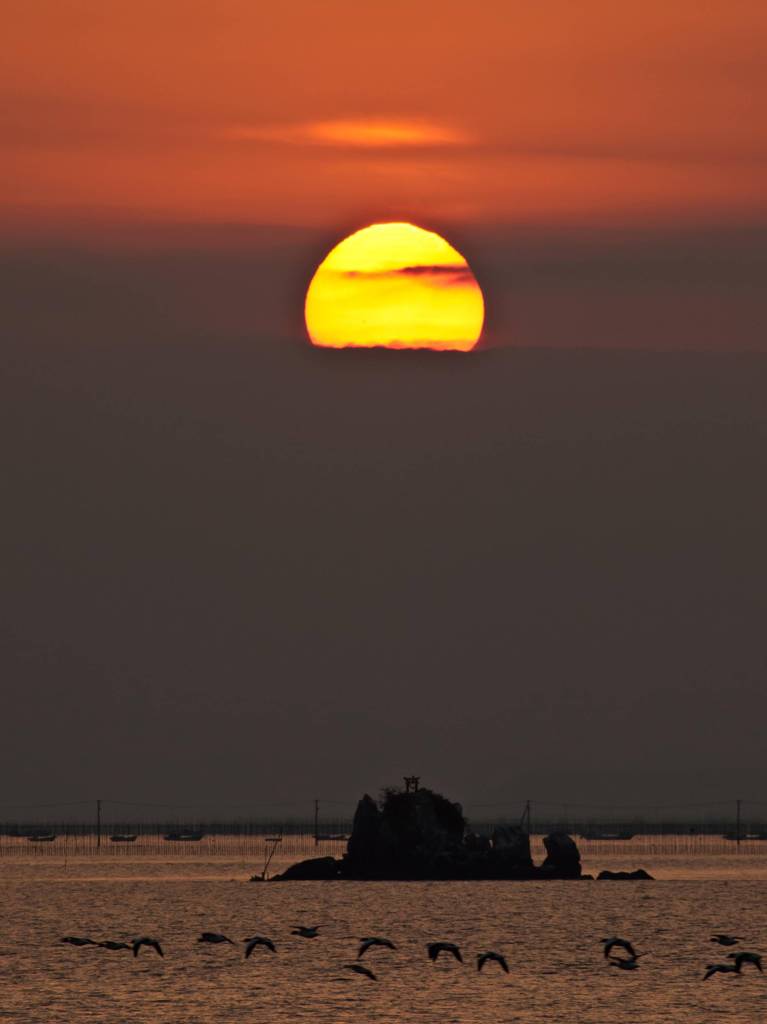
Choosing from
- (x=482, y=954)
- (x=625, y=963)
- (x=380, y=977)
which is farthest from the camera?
(x=482, y=954)

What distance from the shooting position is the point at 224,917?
187 metres

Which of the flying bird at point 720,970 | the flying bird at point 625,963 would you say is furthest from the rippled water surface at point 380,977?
the flying bird at point 720,970

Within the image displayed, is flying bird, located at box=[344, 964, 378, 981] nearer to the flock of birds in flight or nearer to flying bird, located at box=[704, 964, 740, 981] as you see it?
the flock of birds in flight

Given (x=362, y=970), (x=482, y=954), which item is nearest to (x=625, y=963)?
A: (x=482, y=954)

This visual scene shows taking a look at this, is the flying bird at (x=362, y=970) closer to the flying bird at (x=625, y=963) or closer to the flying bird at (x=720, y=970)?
the flying bird at (x=625, y=963)

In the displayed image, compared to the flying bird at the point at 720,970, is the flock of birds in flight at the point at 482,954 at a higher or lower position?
higher

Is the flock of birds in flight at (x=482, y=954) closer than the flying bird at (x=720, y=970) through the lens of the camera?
No

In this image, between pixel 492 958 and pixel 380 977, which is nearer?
pixel 492 958

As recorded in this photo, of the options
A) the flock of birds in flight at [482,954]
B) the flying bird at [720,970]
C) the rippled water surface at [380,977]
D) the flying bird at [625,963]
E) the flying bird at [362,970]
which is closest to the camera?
the rippled water surface at [380,977]

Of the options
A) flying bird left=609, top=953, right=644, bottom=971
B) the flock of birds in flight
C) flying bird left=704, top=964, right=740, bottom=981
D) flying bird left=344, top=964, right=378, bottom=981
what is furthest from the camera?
flying bird left=609, top=953, right=644, bottom=971

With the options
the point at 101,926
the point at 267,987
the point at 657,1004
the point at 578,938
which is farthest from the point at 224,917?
the point at 657,1004

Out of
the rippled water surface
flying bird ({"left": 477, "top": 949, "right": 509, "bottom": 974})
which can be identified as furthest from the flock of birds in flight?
the rippled water surface

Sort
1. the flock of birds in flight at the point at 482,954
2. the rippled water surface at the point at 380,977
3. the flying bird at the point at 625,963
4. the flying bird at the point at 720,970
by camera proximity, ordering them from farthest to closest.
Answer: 1. the flying bird at the point at 625,963
2. the flock of birds in flight at the point at 482,954
3. the flying bird at the point at 720,970
4. the rippled water surface at the point at 380,977

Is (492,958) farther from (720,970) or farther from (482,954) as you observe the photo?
(720,970)
